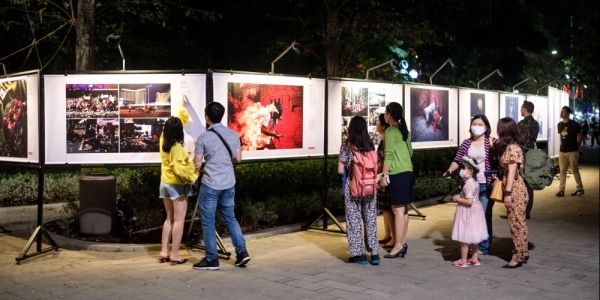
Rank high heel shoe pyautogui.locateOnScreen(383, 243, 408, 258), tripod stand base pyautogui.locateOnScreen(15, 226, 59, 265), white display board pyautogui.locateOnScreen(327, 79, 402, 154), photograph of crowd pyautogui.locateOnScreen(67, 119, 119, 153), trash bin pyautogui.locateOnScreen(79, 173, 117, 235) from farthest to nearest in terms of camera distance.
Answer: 1. white display board pyautogui.locateOnScreen(327, 79, 402, 154)
2. trash bin pyautogui.locateOnScreen(79, 173, 117, 235)
3. photograph of crowd pyautogui.locateOnScreen(67, 119, 119, 153)
4. high heel shoe pyautogui.locateOnScreen(383, 243, 408, 258)
5. tripod stand base pyautogui.locateOnScreen(15, 226, 59, 265)

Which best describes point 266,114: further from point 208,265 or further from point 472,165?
point 472,165

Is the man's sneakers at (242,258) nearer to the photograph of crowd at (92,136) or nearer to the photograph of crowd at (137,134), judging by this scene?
the photograph of crowd at (137,134)

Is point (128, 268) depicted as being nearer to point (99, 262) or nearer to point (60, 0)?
point (99, 262)

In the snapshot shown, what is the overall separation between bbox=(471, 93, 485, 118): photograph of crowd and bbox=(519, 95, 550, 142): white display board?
404cm

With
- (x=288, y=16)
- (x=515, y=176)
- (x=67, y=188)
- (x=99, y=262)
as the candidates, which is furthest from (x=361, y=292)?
(x=288, y=16)

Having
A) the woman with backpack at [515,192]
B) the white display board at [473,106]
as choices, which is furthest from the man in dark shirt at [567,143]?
the woman with backpack at [515,192]

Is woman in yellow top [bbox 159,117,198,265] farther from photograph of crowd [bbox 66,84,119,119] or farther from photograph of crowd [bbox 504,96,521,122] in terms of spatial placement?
photograph of crowd [bbox 504,96,521,122]

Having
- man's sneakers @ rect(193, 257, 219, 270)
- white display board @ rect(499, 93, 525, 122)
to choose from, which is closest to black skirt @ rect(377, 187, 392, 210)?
man's sneakers @ rect(193, 257, 219, 270)

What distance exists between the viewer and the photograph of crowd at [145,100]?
9.52 m

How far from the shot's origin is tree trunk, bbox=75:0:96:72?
40.5 ft

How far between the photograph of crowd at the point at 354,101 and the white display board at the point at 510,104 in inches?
300

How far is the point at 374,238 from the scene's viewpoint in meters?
8.59

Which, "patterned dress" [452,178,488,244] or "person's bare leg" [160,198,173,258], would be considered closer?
"patterned dress" [452,178,488,244]

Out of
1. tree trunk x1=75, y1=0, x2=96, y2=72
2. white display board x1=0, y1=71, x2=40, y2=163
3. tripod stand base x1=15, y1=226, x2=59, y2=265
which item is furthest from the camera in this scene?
tree trunk x1=75, y1=0, x2=96, y2=72
